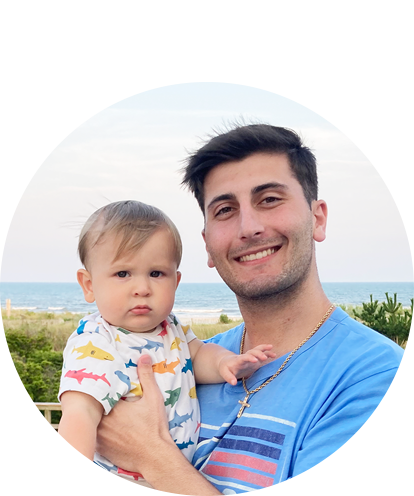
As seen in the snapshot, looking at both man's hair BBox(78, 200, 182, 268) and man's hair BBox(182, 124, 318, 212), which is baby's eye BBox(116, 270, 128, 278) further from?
man's hair BBox(182, 124, 318, 212)

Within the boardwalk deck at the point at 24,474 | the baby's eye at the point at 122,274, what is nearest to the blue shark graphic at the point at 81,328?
the baby's eye at the point at 122,274

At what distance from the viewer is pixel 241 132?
1975mm

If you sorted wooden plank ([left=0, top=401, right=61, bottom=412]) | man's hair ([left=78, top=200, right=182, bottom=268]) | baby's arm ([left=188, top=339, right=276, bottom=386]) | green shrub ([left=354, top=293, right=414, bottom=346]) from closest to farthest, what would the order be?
1. baby's arm ([left=188, top=339, right=276, bottom=386])
2. man's hair ([left=78, top=200, right=182, bottom=268])
3. wooden plank ([left=0, top=401, right=61, bottom=412])
4. green shrub ([left=354, top=293, right=414, bottom=346])

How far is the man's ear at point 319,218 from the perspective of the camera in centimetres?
207

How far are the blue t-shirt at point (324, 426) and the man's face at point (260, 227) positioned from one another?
26 centimetres

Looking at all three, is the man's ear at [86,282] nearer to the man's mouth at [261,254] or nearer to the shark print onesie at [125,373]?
the shark print onesie at [125,373]

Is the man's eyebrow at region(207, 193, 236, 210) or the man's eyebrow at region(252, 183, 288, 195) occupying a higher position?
the man's eyebrow at region(252, 183, 288, 195)

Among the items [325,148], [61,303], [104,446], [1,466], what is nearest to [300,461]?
[104,446]

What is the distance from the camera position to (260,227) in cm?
185

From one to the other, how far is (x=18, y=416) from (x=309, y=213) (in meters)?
9.00

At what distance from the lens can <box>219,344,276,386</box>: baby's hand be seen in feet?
5.53

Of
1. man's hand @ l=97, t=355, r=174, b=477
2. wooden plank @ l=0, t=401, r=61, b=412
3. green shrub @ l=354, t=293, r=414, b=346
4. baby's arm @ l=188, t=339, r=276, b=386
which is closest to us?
man's hand @ l=97, t=355, r=174, b=477

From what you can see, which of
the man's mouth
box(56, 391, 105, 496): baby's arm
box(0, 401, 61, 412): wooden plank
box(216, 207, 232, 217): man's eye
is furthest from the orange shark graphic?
box(0, 401, 61, 412): wooden plank

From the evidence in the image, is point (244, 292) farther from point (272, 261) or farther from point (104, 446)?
point (104, 446)
